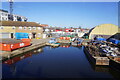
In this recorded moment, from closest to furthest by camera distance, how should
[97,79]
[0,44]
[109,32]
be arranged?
1. [97,79]
2. [0,44]
3. [109,32]

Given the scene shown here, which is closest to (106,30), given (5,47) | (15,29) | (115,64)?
(115,64)

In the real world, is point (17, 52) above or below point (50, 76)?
above

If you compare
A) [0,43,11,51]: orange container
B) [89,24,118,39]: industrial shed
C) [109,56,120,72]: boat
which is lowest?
[109,56,120,72]: boat

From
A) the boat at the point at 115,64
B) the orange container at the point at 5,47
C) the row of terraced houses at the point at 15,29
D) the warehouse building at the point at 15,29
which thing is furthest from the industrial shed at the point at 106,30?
the orange container at the point at 5,47

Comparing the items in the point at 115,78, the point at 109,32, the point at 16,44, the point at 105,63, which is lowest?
the point at 115,78

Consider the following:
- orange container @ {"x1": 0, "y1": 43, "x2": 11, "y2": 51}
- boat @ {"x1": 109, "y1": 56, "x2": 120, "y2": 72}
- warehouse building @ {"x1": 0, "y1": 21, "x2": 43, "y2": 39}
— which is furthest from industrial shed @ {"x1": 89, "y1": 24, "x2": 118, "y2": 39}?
orange container @ {"x1": 0, "y1": 43, "x2": 11, "y2": 51}

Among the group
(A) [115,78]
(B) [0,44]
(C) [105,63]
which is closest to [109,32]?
(C) [105,63]

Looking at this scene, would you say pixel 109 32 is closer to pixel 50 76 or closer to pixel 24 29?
pixel 24 29

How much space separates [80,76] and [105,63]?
5.49 meters

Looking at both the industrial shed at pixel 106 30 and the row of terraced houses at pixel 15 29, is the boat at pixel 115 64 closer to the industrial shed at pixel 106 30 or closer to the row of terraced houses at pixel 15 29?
the industrial shed at pixel 106 30

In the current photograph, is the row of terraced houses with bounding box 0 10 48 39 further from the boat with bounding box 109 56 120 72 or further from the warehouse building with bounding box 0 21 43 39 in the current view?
the boat with bounding box 109 56 120 72

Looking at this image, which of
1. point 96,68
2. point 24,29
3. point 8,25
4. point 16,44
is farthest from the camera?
point 24,29

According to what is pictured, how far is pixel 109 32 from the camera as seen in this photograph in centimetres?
3878

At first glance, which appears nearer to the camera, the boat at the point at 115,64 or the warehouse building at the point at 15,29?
the boat at the point at 115,64
